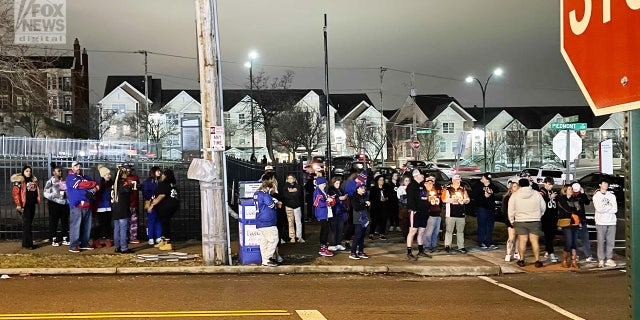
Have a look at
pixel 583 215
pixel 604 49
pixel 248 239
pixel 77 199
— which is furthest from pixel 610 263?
pixel 604 49

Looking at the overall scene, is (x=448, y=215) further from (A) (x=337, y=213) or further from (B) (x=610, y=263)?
(B) (x=610, y=263)

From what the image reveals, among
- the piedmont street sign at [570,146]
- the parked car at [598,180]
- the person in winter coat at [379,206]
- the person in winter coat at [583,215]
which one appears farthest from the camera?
the parked car at [598,180]

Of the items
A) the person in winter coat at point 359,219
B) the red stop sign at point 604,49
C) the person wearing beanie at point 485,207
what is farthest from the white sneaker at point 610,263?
the red stop sign at point 604,49

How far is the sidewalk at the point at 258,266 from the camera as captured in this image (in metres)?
10.9

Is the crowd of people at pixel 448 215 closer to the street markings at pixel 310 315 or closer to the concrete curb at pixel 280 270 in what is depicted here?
the concrete curb at pixel 280 270

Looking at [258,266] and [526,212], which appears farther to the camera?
[526,212]

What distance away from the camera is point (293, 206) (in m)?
14.3

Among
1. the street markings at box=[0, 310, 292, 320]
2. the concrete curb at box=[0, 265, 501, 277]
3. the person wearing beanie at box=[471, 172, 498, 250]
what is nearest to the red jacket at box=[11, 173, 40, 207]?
the concrete curb at box=[0, 265, 501, 277]

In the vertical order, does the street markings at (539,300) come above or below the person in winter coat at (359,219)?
below

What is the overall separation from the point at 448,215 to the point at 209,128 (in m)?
6.01

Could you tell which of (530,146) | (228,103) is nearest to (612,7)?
(228,103)

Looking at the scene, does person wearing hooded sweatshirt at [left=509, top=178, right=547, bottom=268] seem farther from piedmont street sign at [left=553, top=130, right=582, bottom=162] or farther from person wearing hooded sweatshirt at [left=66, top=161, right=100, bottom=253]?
person wearing hooded sweatshirt at [left=66, top=161, right=100, bottom=253]

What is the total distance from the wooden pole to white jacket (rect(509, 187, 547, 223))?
593 centimetres

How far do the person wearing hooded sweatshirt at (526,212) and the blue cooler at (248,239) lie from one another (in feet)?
17.2
